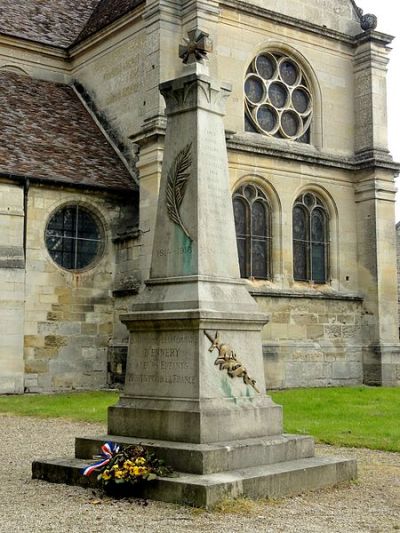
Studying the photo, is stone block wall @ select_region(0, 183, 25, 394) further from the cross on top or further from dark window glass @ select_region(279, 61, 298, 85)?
the cross on top

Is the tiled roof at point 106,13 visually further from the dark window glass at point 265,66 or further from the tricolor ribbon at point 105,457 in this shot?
the tricolor ribbon at point 105,457

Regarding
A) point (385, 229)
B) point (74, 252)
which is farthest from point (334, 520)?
point (385, 229)

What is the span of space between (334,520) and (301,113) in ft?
57.6

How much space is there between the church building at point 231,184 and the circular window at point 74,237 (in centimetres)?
4

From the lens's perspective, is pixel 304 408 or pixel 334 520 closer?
pixel 334 520

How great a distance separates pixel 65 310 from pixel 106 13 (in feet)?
32.8

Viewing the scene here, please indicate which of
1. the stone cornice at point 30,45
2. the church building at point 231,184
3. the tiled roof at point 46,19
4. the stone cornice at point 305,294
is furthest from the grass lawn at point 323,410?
the tiled roof at point 46,19

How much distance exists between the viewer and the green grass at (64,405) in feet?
47.2

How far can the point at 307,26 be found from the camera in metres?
22.6

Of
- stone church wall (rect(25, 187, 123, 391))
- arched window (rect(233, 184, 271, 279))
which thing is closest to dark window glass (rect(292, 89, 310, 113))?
arched window (rect(233, 184, 271, 279))

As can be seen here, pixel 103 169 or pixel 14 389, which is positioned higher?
pixel 103 169

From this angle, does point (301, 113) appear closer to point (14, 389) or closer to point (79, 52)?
point (79, 52)

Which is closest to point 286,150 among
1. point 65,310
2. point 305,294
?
point 305,294

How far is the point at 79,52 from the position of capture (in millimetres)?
24703
